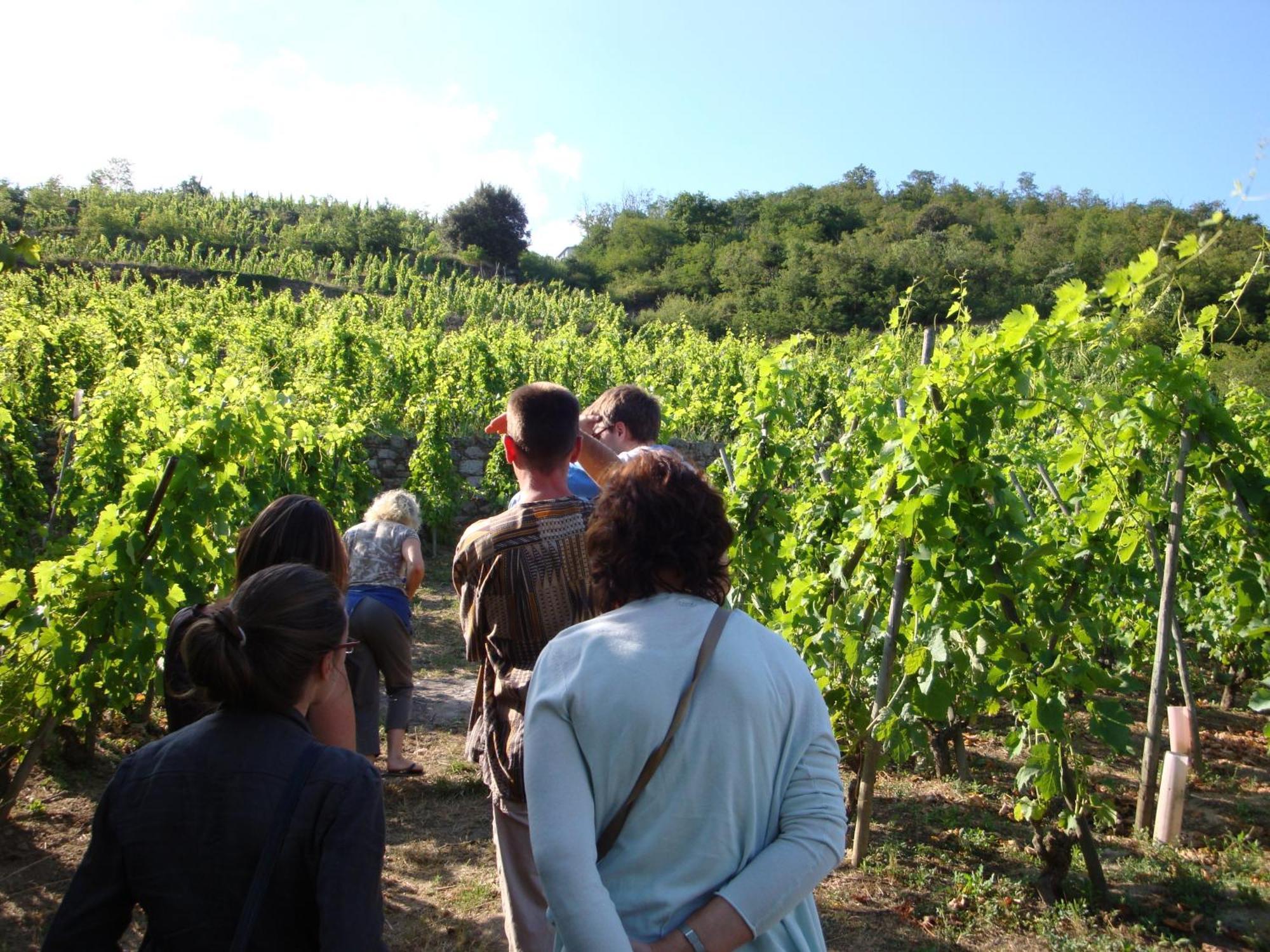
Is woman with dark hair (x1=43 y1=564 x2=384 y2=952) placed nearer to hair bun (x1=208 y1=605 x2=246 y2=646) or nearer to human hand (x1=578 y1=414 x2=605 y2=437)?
hair bun (x1=208 y1=605 x2=246 y2=646)

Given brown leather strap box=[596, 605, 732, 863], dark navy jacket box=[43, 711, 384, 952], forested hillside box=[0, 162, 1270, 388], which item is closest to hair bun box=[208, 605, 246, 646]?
dark navy jacket box=[43, 711, 384, 952]

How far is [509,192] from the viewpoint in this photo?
38438 millimetres

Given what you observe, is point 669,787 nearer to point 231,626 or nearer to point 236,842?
point 236,842

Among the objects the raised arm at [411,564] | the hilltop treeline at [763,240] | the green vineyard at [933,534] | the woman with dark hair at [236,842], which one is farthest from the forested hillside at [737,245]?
the woman with dark hair at [236,842]

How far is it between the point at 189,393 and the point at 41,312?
901cm

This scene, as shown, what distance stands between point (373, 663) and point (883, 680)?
2258mm

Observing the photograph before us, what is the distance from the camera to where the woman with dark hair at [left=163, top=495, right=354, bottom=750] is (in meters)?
1.88

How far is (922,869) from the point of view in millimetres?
3764

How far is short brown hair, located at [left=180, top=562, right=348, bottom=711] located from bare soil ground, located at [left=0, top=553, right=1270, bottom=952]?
2165 millimetres

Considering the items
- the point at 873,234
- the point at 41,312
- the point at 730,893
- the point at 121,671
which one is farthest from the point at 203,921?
the point at 873,234

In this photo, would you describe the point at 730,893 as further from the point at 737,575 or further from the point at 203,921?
the point at 737,575

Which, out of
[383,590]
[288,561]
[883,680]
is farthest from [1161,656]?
[288,561]

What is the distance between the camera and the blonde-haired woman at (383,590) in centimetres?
412

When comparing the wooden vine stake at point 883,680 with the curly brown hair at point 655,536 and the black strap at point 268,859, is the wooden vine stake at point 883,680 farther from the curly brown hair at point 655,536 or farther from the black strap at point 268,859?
the black strap at point 268,859
